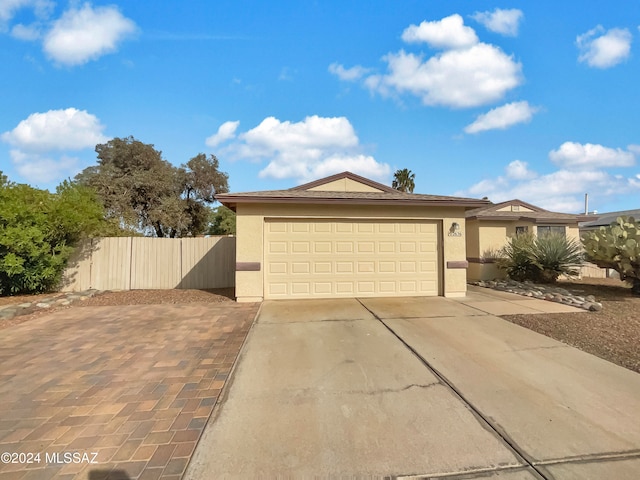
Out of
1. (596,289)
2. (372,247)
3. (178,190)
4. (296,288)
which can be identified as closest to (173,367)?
(296,288)

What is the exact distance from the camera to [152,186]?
2264 cm

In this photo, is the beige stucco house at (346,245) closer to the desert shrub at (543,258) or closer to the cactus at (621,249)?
the cactus at (621,249)

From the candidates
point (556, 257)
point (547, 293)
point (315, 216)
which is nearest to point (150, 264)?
point (315, 216)

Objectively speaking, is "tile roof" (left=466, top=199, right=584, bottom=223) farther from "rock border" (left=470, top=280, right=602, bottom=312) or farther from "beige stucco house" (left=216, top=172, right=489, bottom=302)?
"beige stucco house" (left=216, top=172, right=489, bottom=302)

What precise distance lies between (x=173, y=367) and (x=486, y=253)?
1336cm

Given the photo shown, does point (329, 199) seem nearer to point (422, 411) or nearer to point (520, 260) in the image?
point (422, 411)

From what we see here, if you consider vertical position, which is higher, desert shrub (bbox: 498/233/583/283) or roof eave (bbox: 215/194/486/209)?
roof eave (bbox: 215/194/486/209)

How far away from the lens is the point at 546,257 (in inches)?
454

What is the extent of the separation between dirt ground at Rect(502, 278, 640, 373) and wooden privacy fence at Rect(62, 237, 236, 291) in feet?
31.4

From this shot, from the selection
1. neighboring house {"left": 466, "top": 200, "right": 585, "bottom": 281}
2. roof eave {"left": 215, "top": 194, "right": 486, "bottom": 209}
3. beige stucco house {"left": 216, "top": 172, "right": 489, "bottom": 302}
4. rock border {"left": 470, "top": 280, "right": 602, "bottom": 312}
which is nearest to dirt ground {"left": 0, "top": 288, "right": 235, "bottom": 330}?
beige stucco house {"left": 216, "top": 172, "right": 489, "bottom": 302}

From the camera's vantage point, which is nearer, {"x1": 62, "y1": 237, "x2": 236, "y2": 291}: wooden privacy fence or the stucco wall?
the stucco wall

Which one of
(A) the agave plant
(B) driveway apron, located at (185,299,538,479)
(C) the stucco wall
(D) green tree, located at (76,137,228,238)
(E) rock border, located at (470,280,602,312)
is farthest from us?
(D) green tree, located at (76,137,228,238)

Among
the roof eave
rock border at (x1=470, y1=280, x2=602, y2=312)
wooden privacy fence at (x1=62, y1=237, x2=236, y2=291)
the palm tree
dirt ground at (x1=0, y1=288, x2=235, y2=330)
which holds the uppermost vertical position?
the palm tree

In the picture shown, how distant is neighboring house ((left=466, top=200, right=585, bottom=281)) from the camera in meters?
13.8
